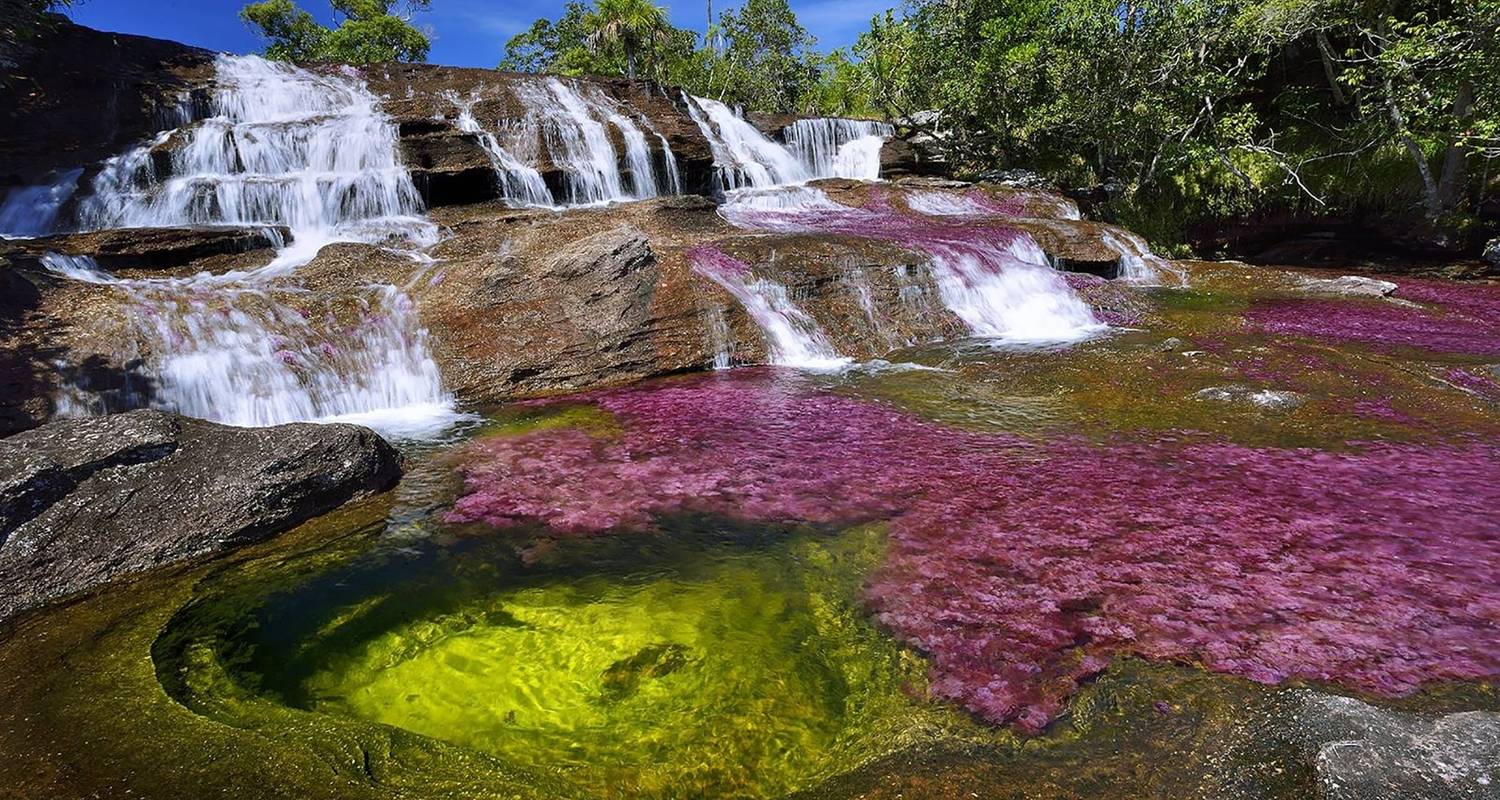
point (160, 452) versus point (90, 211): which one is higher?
point (90, 211)

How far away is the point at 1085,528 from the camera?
18.2ft

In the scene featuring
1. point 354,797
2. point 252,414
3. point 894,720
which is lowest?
point 894,720

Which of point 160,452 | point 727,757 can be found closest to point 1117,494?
point 727,757

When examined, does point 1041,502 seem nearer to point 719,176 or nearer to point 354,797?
point 354,797

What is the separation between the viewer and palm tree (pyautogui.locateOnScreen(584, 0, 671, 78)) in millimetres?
36312

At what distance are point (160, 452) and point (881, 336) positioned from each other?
10.1 metres

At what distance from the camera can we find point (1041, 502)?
19.8ft

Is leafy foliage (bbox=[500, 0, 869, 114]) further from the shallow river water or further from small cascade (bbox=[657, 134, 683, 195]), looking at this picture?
the shallow river water

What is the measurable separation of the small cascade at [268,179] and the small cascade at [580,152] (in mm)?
4004

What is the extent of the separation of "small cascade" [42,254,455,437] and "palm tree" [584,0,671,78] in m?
29.8

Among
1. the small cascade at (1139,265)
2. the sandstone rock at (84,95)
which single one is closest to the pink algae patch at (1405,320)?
the small cascade at (1139,265)

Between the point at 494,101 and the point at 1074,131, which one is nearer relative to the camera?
the point at 494,101

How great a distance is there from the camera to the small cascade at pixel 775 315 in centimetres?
1189

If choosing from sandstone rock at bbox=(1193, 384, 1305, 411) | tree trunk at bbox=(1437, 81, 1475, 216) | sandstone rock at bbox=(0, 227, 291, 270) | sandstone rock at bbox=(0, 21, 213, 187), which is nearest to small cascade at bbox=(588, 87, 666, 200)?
sandstone rock at bbox=(0, 227, 291, 270)
